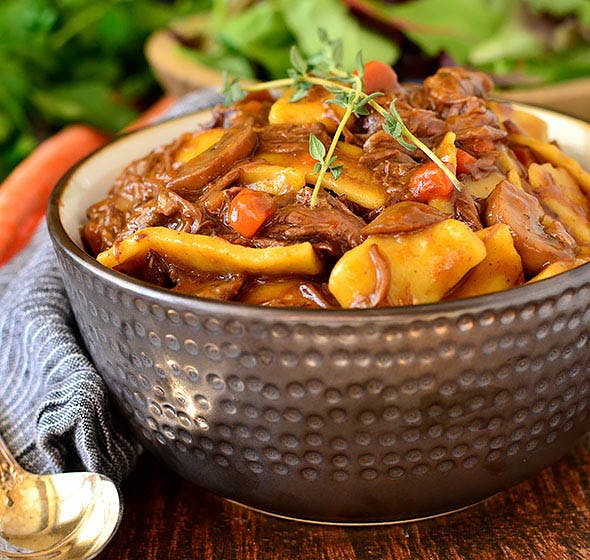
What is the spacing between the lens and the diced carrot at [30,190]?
305 centimetres

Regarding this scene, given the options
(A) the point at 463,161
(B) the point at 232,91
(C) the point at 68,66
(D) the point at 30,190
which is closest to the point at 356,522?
(A) the point at 463,161

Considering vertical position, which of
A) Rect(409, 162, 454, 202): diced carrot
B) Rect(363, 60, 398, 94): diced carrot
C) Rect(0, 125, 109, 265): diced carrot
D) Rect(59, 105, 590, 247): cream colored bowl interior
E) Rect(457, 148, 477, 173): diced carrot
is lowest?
Rect(0, 125, 109, 265): diced carrot

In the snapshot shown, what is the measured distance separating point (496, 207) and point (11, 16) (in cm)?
373

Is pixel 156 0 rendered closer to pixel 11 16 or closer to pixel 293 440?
pixel 11 16

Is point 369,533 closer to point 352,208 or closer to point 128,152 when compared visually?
point 352,208

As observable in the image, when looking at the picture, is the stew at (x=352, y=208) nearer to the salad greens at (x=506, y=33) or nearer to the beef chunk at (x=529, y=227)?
the beef chunk at (x=529, y=227)

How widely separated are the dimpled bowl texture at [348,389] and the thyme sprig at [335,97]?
348 millimetres

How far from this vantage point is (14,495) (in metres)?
1.84

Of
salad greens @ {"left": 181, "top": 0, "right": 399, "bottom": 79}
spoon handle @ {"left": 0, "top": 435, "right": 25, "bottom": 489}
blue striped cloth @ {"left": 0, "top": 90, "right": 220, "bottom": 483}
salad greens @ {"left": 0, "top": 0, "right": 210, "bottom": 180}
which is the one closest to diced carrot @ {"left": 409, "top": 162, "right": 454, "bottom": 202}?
blue striped cloth @ {"left": 0, "top": 90, "right": 220, "bottom": 483}

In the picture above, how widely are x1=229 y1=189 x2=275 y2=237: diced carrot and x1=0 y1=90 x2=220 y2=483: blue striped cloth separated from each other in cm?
47

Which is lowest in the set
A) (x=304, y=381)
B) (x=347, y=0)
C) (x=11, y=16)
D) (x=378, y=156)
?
(x=11, y=16)

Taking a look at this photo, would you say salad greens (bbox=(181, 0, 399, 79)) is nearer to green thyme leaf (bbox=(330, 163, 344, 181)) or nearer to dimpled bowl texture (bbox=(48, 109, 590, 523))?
green thyme leaf (bbox=(330, 163, 344, 181))

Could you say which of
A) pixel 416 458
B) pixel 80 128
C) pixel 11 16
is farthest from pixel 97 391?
pixel 11 16

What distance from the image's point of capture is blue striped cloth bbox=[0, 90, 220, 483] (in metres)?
1.83
